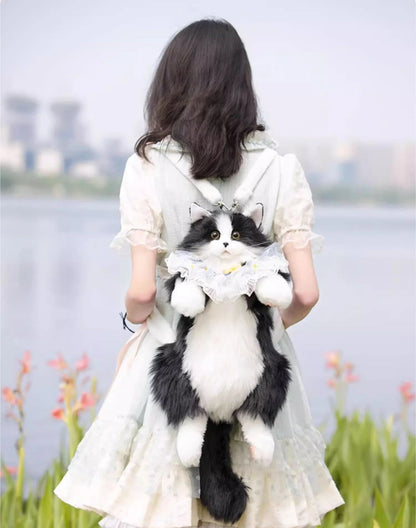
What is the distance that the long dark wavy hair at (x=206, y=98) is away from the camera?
1773 mm

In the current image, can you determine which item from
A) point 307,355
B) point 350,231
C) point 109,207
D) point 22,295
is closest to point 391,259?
point 350,231

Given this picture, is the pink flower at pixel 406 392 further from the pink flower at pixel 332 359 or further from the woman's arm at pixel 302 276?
the woman's arm at pixel 302 276

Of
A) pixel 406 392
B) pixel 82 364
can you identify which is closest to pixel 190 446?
pixel 82 364

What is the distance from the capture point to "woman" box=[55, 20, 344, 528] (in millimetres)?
1756

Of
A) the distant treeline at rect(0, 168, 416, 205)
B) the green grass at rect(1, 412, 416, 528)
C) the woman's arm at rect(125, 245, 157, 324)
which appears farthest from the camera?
the distant treeline at rect(0, 168, 416, 205)

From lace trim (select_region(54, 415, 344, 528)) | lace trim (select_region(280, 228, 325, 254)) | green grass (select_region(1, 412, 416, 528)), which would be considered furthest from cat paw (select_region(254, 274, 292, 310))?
green grass (select_region(1, 412, 416, 528))

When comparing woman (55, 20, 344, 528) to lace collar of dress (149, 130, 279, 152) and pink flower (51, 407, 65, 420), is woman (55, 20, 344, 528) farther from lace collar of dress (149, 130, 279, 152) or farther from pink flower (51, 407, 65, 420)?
→ pink flower (51, 407, 65, 420)

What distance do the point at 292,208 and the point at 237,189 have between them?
0.44 ft

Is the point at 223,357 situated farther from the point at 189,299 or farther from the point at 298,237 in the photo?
the point at 298,237

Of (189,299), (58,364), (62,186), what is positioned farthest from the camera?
(62,186)

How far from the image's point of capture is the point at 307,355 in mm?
4715

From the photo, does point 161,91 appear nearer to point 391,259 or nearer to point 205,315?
point 205,315

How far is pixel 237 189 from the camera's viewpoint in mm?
1800

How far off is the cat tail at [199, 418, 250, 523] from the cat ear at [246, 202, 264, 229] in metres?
0.41
